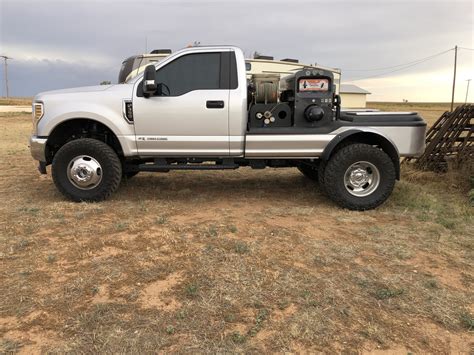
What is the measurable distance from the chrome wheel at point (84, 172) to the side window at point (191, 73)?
→ 4.63 ft

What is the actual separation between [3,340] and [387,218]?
14.2ft

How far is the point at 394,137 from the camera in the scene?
562 cm

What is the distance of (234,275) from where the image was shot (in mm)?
3459

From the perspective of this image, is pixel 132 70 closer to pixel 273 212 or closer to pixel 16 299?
pixel 273 212

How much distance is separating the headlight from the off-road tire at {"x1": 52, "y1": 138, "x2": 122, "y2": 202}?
51cm

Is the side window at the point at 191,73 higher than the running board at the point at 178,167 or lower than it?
higher

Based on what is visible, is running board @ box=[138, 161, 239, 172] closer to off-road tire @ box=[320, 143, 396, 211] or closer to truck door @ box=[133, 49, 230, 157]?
truck door @ box=[133, 49, 230, 157]

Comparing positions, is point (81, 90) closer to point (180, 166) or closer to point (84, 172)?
point (84, 172)

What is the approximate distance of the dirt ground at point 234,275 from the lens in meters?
2.66

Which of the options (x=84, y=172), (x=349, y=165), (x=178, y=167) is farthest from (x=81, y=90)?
(x=349, y=165)

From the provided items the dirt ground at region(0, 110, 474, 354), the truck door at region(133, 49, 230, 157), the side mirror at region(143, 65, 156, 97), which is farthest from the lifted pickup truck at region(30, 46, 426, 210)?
the dirt ground at region(0, 110, 474, 354)

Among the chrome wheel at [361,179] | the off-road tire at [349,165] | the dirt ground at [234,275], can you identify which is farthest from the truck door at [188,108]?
the chrome wheel at [361,179]

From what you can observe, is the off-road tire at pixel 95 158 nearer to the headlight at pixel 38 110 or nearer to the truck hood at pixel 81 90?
the headlight at pixel 38 110

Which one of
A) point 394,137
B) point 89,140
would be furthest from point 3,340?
point 394,137
